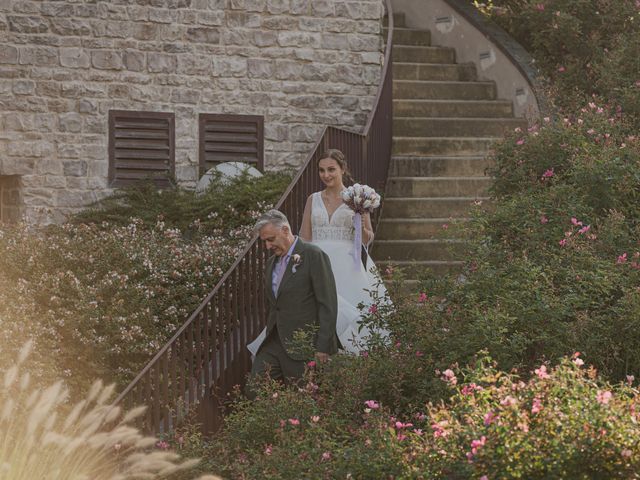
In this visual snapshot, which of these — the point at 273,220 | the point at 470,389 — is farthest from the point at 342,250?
the point at 470,389

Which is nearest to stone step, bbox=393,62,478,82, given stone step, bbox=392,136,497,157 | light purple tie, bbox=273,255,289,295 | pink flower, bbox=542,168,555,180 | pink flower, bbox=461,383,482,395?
stone step, bbox=392,136,497,157

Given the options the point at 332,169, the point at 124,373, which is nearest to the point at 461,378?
the point at 332,169

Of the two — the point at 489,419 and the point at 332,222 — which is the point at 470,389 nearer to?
the point at 489,419

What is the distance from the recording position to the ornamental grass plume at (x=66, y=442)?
21.5ft

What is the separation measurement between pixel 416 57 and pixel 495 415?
35.7ft

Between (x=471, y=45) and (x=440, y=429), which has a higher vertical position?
(x=471, y=45)

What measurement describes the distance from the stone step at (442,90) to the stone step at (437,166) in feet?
5.61

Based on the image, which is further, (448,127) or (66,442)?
(448,127)

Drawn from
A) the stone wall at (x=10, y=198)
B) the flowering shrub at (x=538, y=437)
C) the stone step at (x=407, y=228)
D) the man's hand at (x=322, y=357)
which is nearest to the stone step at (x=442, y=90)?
the stone step at (x=407, y=228)

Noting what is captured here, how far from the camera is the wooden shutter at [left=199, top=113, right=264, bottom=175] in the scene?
14.1 m

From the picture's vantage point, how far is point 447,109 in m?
14.9

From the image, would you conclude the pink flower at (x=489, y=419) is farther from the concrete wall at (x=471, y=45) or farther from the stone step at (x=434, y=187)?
the concrete wall at (x=471, y=45)

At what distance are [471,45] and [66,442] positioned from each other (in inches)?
396

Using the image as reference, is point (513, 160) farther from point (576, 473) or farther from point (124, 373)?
point (576, 473)
